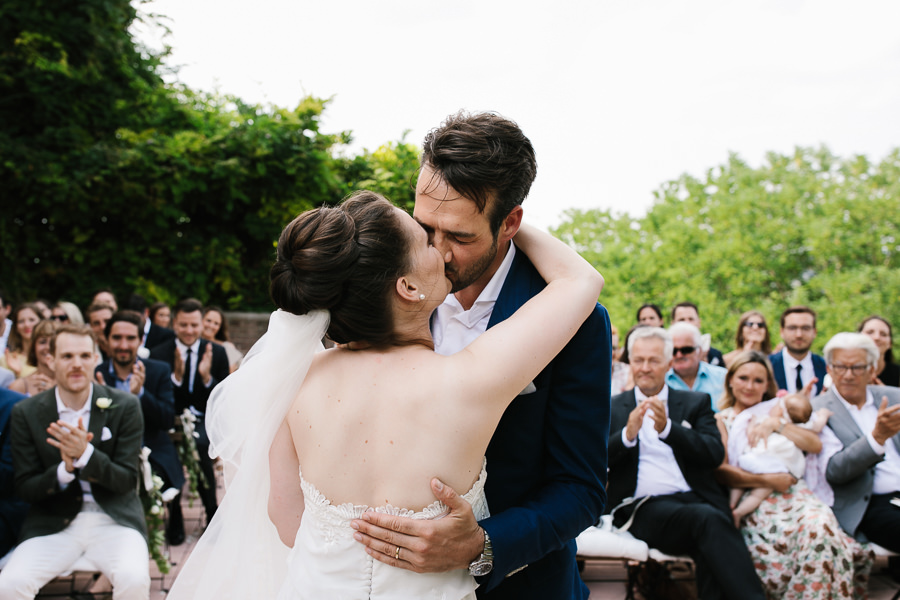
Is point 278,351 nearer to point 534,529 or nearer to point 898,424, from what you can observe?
point 534,529

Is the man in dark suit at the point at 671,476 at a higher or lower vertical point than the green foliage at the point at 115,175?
lower

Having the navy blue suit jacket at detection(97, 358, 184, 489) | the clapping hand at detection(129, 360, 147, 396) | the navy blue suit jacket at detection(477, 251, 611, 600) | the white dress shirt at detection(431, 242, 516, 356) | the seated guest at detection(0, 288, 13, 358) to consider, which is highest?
the white dress shirt at detection(431, 242, 516, 356)

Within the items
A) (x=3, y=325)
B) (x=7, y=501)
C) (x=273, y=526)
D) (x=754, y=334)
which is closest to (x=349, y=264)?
(x=273, y=526)

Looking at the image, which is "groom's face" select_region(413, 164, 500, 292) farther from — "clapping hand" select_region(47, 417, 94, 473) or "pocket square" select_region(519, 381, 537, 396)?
"clapping hand" select_region(47, 417, 94, 473)

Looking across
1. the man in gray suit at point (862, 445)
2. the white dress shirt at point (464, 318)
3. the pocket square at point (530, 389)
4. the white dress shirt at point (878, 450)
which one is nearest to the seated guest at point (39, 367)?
the white dress shirt at point (464, 318)

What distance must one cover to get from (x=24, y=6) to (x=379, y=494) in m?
11.5

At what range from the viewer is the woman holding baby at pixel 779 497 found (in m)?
4.68

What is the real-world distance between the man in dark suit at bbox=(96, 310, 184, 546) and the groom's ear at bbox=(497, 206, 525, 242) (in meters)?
4.70

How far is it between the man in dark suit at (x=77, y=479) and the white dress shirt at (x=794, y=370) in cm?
581

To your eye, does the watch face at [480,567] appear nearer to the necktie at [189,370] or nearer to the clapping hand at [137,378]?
the clapping hand at [137,378]

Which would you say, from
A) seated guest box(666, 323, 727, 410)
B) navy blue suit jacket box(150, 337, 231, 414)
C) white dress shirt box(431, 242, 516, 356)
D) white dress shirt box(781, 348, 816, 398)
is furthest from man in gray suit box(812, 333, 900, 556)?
navy blue suit jacket box(150, 337, 231, 414)

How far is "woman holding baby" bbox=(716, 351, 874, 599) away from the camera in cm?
468

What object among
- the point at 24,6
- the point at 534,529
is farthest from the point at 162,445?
the point at 24,6

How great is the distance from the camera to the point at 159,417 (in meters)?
5.89
